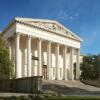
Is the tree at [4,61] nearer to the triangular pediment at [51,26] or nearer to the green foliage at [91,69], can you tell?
the triangular pediment at [51,26]

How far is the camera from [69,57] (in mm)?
76188

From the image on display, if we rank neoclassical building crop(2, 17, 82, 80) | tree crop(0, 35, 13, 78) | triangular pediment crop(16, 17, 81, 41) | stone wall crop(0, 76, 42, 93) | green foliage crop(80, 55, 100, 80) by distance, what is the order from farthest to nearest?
green foliage crop(80, 55, 100, 80) → triangular pediment crop(16, 17, 81, 41) → neoclassical building crop(2, 17, 82, 80) → tree crop(0, 35, 13, 78) → stone wall crop(0, 76, 42, 93)

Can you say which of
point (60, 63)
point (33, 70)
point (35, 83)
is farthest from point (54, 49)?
point (35, 83)

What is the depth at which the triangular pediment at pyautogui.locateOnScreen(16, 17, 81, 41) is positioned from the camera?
63162 millimetres

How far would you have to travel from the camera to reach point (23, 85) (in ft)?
158

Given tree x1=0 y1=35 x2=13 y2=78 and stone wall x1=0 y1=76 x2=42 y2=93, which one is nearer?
stone wall x1=0 y1=76 x2=42 y2=93

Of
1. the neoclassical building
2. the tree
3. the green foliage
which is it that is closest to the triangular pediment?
the neoclassical building

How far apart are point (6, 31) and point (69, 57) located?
1891 cm

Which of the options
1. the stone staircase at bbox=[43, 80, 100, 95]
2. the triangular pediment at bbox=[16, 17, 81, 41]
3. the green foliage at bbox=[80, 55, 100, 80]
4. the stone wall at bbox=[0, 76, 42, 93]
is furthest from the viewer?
the green foliage at bbox=[80, 55, 100, 80]

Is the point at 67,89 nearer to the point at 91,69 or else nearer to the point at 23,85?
the point at 23,85

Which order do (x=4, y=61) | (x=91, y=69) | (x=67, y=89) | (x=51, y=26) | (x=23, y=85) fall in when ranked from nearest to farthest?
(x=4, y=61) → (x=23, y=85) → (x=67, y=89) → (x=51, y=26) → (x=91, y=69)

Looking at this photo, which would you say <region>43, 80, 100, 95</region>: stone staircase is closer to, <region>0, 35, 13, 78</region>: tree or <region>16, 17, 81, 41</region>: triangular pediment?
<region>0, 35, 13, 78</region>: tree

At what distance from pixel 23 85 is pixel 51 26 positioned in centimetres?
2370

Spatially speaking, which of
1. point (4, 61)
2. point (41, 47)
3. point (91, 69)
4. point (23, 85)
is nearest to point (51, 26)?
point (41, 47)
